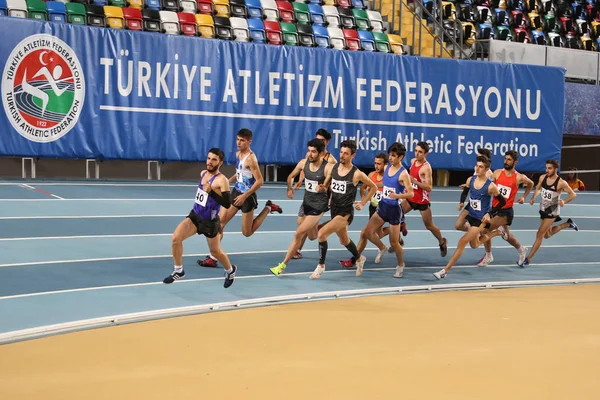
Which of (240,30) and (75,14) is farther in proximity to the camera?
(240,30)

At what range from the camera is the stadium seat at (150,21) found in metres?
18.4

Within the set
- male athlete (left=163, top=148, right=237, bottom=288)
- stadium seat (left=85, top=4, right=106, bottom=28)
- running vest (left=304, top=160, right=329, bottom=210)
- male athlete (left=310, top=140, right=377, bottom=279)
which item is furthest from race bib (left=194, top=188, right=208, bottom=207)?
stadium seat (left=85, top=4, right=106, bottom=28)

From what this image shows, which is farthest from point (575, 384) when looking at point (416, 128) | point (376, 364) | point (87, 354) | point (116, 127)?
point (416, 128)

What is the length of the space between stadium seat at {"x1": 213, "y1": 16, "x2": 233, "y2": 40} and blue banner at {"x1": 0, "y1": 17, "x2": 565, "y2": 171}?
1.52 m

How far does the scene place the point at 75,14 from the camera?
17594mm

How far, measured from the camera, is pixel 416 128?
63.7 feet

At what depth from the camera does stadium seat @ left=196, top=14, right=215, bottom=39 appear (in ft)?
62.6

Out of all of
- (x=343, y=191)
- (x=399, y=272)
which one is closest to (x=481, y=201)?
(x=399, y=272)

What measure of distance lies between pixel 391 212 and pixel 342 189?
95cm

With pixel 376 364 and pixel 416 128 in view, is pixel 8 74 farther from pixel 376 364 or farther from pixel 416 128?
pixel 376 364

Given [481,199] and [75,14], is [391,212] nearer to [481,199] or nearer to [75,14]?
[481,199]

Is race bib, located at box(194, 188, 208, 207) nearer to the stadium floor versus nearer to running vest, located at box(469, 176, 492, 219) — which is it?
the stadium floor

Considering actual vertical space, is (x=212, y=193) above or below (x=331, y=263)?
above

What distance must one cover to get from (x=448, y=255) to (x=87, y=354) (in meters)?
7.95
